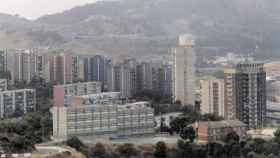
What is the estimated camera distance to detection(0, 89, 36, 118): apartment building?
12727 millimetres

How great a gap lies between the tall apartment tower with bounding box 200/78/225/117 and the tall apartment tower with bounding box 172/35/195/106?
1160mm

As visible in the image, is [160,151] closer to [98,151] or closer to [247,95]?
[98,151]

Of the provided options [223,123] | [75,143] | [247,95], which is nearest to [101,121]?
[75,143]

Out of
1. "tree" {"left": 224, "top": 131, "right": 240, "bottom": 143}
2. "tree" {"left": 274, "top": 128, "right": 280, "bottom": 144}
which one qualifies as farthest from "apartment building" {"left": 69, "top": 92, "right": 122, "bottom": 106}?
"tree" {"left": 274, "top": 128, "right": 280, "bottom": 144}

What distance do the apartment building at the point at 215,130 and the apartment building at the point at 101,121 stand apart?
79 cm

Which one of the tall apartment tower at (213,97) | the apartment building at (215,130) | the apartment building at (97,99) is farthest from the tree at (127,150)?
the tall apartment tower at (213,97)

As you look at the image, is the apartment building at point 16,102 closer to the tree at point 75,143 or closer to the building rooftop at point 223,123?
the tree at point 75,143

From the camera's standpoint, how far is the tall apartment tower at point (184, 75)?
1405 centimetres

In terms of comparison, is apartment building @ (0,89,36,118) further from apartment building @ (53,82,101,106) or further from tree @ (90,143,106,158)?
tree @ (90,143,106,158)

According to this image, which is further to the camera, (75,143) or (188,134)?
(188,134)

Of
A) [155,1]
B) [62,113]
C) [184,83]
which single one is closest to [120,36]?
[155,1]

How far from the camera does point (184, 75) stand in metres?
14.3

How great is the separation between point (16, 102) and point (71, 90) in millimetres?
1303

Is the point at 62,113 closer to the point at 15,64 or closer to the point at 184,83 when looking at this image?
the point at 184,83
